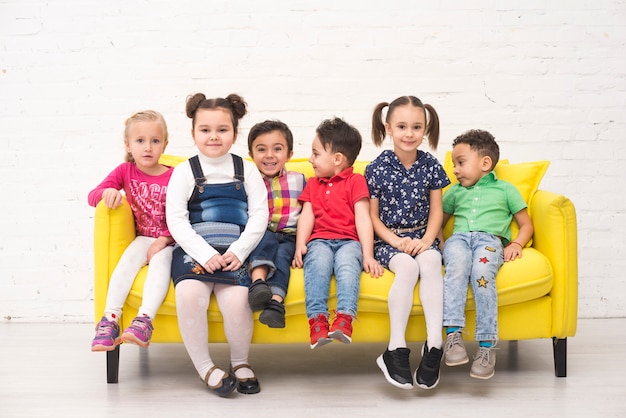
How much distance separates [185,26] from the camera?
3.65 meters

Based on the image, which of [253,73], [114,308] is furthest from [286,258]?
[253,73]

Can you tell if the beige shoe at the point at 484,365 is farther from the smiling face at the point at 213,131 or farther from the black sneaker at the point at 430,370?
the smiling face at the point at 213,131

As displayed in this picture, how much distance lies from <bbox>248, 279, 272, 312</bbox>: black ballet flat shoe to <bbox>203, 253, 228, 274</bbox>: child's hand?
0.14m

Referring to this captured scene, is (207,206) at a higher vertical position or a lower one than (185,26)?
lower

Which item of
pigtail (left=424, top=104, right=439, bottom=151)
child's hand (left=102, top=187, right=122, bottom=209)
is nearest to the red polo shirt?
pigtail (left=424, top=104, right=439, bottom=151)

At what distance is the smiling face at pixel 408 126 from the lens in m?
2.86

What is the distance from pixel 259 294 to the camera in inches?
97.0

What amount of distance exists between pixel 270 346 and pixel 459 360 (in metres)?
1.10

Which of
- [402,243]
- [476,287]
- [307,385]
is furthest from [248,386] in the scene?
[476,287]

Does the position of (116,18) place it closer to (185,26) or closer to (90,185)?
(185,26)

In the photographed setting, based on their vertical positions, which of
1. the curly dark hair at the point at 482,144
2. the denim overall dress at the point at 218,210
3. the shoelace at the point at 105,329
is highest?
the curly dark hair at the point at 482,144

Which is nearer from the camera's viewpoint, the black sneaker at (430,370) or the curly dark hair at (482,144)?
the black sneaker at (430,370)

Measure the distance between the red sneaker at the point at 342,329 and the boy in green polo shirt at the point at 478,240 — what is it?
1.17ft

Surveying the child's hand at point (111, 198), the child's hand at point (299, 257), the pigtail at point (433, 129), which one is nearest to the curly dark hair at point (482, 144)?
the pigtail at point (433, 129)
